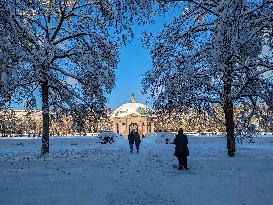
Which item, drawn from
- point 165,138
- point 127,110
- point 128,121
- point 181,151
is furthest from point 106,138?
point 127,110

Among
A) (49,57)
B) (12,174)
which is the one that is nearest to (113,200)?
(12,174)

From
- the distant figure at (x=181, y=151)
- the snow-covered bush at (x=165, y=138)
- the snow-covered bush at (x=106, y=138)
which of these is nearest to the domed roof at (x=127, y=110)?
the snow-covered bush at (x=106, y=138)

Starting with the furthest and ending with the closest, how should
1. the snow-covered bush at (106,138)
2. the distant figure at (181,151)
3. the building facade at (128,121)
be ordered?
the building facade at (128,121), the snow-covered bush at (106,138), the distant figure at (181,151)

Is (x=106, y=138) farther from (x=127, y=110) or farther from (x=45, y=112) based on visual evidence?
(x=127, y=110)

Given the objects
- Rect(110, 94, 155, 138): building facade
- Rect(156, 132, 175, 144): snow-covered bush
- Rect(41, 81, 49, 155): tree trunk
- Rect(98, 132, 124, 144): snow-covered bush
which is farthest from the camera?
Rect(110, 94, 155, 138): building facade

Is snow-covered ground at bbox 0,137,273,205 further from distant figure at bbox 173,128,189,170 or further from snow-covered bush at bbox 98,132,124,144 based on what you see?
snow-covered bush at bbox 98,132,124,144

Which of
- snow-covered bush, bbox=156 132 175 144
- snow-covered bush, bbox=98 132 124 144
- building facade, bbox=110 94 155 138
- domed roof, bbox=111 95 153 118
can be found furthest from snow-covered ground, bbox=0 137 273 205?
domed roof, bbox=111 95 153 118

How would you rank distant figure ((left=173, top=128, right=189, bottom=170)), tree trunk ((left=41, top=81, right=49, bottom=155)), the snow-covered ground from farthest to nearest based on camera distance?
tree trunk ((left=41, top=81, right=49, bottom=155)) < distant figure ((left=173, top=128, right=189, bottom=170)) < the snow-covered ground

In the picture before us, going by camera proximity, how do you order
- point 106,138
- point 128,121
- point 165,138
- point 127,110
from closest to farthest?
point 165,138, point 106,138, point 128,121, point 127,110

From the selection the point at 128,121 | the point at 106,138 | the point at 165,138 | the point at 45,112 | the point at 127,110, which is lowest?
the point at 165,138

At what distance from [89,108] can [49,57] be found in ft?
15.4

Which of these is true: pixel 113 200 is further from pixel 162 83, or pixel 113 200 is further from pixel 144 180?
pixel 162 83

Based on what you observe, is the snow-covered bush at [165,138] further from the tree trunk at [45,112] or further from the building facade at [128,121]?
the building facade at [128,121]

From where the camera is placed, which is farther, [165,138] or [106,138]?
[106,138]
